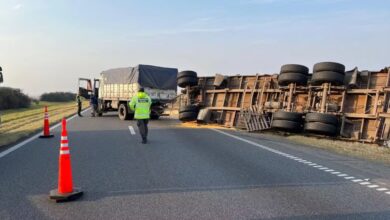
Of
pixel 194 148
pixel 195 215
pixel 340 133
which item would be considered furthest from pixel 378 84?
pixel 195 215

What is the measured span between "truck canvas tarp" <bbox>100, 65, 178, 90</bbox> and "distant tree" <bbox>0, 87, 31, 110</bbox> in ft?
125

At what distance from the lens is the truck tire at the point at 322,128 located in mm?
13953

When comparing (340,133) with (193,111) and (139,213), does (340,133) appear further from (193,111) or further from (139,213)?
(139,213)

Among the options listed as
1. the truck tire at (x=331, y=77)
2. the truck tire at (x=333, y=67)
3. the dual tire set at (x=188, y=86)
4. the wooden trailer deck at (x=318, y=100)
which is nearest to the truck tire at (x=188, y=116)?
the dual tire set at (x=188, y=86)

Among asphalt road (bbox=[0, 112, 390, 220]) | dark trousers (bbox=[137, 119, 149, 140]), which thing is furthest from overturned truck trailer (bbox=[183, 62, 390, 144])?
dark trousers (bbox=[137, 119, 149, 140])

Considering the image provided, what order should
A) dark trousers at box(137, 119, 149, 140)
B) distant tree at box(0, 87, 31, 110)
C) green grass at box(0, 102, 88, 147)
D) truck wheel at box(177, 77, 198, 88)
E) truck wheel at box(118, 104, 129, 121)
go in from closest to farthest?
dark trousers at box(137, 119, 149, 140)
green grass at box(0, 102, 88, 147)
truck wheel at box(177, 77, 198, 88)
truck wheel at box(118, 104, 129, 121)
distant tree at box(0, 87, 31, 110)

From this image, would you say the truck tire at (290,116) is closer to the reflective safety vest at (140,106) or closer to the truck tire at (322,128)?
the truck tire at (322,128)

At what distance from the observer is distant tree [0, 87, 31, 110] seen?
185 ft

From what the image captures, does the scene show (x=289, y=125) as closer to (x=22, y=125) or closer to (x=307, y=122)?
(x=307, y=122)

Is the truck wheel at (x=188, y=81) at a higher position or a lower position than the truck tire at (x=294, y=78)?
lower

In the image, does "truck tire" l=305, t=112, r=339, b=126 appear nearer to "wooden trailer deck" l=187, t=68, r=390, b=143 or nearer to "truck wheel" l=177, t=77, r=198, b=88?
"wooden trailer deck" l=187, t=68, r=390, b=143

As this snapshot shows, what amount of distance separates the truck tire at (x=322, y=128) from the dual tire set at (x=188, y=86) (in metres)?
6.82

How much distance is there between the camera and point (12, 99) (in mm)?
58469

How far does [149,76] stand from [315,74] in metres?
10.1
